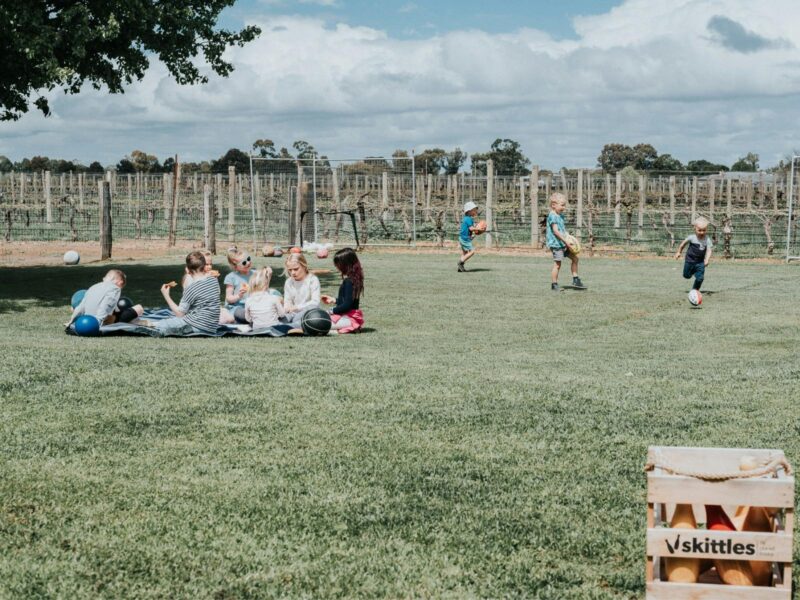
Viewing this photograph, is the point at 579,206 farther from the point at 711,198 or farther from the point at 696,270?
the point at 696,270

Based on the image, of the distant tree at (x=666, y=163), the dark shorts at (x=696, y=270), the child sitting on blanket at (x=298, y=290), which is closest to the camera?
the child sitting on blanket at (x=298, y=290)

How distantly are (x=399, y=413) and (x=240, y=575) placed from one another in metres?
3.42

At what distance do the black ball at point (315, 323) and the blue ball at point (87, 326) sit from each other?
2.55m

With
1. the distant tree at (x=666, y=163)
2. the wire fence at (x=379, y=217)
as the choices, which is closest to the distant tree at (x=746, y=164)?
the distant tree at (x=666, y=163)

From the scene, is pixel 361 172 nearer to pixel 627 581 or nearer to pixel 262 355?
pixel 262 355

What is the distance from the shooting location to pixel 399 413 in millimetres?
8250

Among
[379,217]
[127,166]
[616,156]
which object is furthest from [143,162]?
[379,217]

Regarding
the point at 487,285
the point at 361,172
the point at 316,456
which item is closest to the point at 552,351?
the point at 316,456

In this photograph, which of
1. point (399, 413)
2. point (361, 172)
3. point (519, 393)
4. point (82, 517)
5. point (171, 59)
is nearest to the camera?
point (82, 517)

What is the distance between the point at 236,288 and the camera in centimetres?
1545

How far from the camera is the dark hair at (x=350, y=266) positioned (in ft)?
45.3

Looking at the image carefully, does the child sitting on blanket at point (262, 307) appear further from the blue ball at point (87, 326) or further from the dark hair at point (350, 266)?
the blue ball at point (87, 326)

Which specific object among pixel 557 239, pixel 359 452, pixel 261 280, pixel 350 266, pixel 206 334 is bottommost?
pixel 359 452

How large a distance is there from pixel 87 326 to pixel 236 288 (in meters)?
2.66
